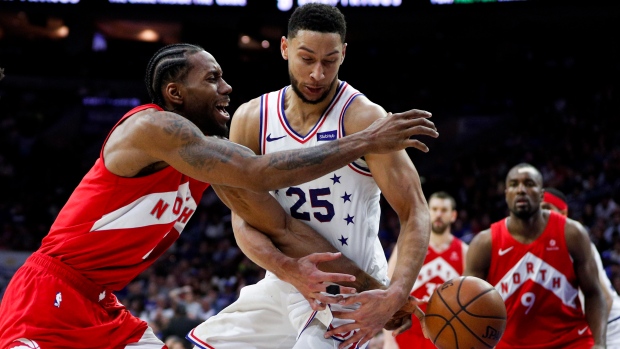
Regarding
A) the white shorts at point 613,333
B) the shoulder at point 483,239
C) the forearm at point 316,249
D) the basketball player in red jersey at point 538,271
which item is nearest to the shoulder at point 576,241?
the basketball player in red jersey at point 538,271

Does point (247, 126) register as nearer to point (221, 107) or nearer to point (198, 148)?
point (221, 107)

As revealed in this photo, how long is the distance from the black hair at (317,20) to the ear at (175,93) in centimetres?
59

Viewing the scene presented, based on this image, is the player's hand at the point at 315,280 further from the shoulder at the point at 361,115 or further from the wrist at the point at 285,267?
the shoulder at the point at 361,115

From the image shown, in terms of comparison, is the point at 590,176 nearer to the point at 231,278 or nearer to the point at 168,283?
the point at 231,278

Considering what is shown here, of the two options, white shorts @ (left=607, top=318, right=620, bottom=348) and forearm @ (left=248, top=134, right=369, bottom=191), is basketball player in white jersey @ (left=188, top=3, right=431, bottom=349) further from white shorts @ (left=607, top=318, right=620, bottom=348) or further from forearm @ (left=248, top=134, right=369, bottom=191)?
white shorts @ (left=607, top=318, right=620, bottom=348)

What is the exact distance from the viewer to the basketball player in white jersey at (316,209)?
3295 millimetres

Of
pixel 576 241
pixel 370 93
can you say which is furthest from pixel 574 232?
pixel 370 93

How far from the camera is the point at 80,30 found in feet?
68.9

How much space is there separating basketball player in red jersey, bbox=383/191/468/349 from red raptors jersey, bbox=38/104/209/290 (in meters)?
3.80

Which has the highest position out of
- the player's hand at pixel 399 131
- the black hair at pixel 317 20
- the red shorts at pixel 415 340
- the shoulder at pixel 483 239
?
the black hair at pixel 317 20

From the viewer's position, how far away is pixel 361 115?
3410mm

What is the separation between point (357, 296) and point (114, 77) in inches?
715

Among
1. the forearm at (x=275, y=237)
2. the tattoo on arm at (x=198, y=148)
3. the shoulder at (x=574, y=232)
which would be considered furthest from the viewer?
the shoulder at (x=574, y=232)

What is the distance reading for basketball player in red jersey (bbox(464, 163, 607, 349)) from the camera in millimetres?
5367
